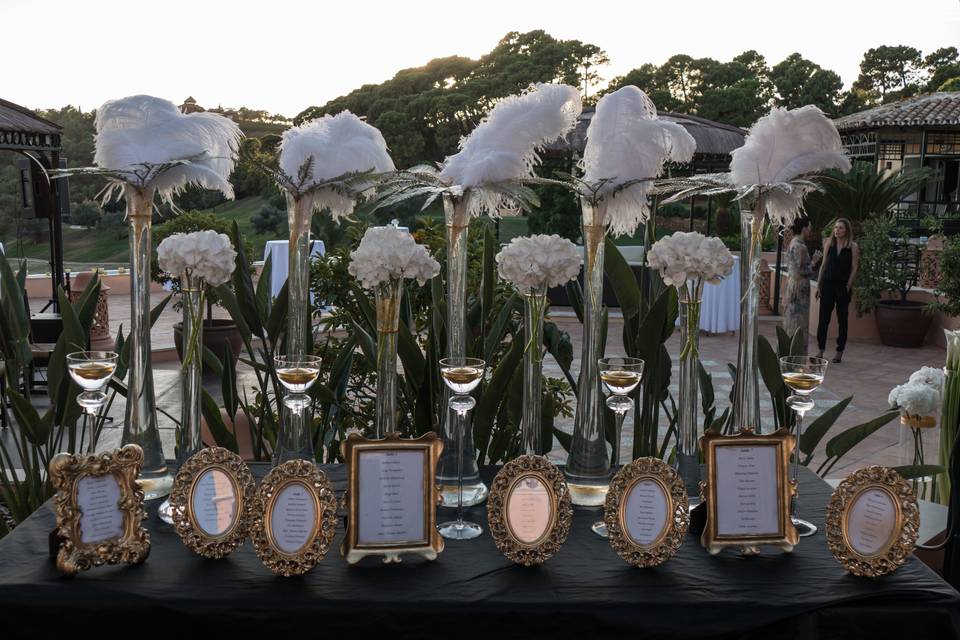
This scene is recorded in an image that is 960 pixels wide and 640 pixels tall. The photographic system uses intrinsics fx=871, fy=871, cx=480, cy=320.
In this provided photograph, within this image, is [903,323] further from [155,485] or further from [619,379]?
[155,485]

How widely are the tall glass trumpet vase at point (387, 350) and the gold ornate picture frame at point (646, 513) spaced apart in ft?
1.33

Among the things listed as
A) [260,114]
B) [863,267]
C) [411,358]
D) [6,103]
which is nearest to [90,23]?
[260,114]

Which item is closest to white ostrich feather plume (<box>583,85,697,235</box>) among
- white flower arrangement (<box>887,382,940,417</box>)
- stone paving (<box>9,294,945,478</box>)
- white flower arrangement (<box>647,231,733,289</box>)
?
white flower arrangement (<box>647,231,733,289</box>)

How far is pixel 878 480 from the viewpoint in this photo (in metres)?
1.40

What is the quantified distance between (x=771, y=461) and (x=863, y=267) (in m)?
7.45

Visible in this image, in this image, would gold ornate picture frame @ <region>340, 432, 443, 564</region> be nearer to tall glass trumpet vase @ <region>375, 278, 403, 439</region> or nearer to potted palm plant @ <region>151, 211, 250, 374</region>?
tall glass trumpet vase @ <region>375, 278, 403, 439</region>

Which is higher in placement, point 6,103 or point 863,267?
point 6,103

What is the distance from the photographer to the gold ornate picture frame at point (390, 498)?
53.7 inches

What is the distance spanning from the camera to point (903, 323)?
25.7ft

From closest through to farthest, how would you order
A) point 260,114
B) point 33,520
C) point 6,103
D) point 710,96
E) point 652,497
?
1. point 652,497
2. point 33,520
3. point 6,103
4. point 260,114
5. point 710,96

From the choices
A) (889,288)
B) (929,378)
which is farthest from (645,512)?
(889,288)

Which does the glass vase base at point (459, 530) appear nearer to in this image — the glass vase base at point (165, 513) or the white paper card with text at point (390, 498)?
the white paper card with text at point (390, 498)

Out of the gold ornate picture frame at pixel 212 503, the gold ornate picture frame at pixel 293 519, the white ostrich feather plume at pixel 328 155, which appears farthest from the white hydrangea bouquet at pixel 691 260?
the gold ornate picture frame at pixel 212 503

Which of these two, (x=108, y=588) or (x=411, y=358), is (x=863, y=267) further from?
(x=108, y=588)
